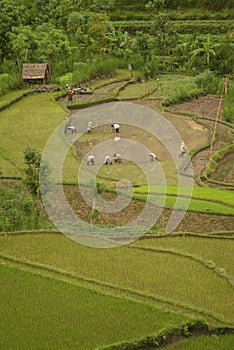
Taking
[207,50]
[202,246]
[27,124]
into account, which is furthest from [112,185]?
[207,50]

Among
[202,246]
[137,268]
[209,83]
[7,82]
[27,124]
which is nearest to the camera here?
[137,268]

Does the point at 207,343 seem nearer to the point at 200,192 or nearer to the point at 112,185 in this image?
the point at 200,192

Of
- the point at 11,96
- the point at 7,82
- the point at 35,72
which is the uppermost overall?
the point at 35,72

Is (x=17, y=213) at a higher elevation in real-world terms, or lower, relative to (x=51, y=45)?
lower

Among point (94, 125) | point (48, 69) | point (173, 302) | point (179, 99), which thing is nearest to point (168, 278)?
point (173, 302)

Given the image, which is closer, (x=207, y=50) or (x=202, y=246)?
(x=202, y=246)

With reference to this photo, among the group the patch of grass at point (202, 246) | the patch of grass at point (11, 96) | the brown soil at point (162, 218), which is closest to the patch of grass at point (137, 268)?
the patch of grass at point (202, 246)
